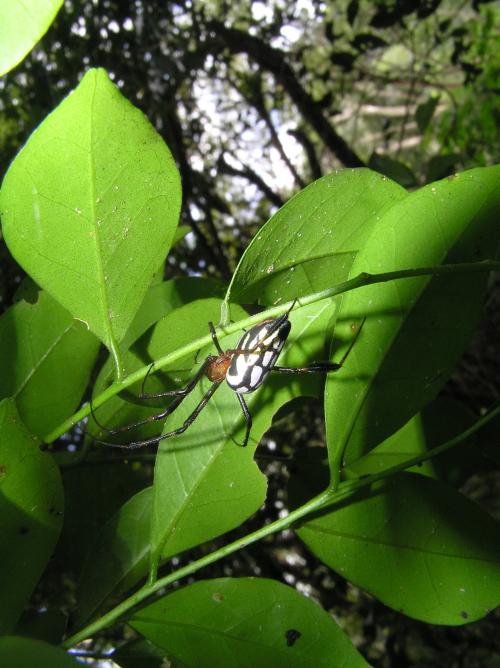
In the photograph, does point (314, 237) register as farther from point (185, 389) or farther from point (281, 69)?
point (281, 69)

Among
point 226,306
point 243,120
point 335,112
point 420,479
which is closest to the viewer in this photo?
point 226,306


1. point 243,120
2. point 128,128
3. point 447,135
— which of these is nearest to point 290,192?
point 243,120

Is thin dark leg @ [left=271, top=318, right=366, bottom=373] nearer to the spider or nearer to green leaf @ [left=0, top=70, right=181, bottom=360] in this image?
the spider

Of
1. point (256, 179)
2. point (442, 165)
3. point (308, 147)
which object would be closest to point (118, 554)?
point (442, 165)

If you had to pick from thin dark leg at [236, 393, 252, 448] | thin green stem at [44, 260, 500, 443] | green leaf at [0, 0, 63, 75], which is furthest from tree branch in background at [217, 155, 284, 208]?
green leaf at [0, 0, 63, 75]

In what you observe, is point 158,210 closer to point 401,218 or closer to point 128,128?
point 128,128
